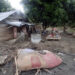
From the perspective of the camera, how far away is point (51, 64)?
519 centimetres

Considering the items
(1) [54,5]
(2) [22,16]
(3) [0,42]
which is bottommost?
(3) [0,42]

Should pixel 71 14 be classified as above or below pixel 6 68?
above

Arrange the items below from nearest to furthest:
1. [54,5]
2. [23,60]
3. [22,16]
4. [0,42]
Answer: [23,60]
[0,42]
[54,5]
[22,16]

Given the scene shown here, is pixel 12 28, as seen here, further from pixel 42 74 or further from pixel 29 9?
pixel 42 74

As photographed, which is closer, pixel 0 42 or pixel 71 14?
pixel 0 42

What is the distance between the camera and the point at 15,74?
475 cm

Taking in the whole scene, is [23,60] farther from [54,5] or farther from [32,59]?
[54,5]

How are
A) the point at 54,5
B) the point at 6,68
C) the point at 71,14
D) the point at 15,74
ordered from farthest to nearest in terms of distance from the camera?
the point at 71,14, the point at 54,5, the point at 6,68, the point at 15,74

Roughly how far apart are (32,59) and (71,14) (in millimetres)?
14231

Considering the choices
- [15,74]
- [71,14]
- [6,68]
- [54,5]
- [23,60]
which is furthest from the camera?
[71,14]

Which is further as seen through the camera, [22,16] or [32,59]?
[22,16]

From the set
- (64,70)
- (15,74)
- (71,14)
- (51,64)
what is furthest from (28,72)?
(71,14)

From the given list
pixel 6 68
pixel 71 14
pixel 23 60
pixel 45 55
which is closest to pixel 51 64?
pixel 45 55

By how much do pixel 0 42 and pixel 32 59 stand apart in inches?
271
